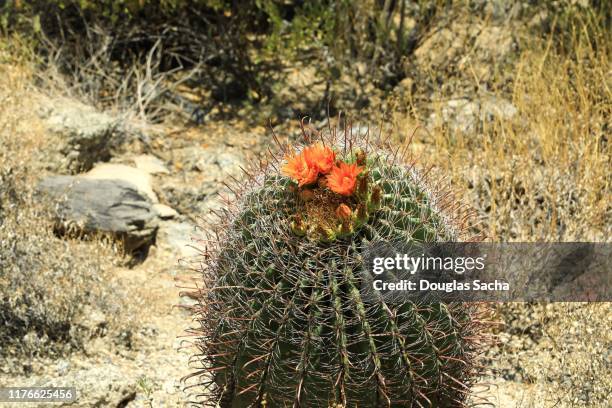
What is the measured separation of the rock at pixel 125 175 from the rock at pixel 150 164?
0.09m

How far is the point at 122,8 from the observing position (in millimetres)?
7125

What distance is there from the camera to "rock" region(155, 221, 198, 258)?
5801 millimetres

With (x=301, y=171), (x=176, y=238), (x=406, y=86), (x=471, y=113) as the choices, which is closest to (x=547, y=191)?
(x=471, y=113)

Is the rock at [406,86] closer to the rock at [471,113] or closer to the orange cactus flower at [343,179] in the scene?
the rock at [471,113]

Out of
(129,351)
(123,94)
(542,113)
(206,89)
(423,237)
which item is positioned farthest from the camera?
(206,89)

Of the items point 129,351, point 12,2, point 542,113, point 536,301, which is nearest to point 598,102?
point 542,113

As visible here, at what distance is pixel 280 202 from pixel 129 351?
78.9 inches

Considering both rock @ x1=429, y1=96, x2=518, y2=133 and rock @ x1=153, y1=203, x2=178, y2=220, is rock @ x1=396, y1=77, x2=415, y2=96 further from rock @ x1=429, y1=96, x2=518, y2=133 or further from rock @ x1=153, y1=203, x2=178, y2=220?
rock @ x1=153, y1=203, x2=178, y2=220

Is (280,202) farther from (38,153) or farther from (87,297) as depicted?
(38,153)

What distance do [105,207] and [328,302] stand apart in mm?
2894

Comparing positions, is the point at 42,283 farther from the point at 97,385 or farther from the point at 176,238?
the point at 176,238

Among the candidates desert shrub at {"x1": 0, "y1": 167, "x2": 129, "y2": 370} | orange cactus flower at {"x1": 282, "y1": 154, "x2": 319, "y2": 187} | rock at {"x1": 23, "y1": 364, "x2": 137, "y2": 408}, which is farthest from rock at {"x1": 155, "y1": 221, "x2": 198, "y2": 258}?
orange cactus flower at {"x1": 282, "y1": 154, "x2": 319, "y2": 187}

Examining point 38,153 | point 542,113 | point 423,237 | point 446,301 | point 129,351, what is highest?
point 423,237

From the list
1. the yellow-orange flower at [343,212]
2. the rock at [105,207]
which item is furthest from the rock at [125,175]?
the yellow-orange flower at [343,212]
